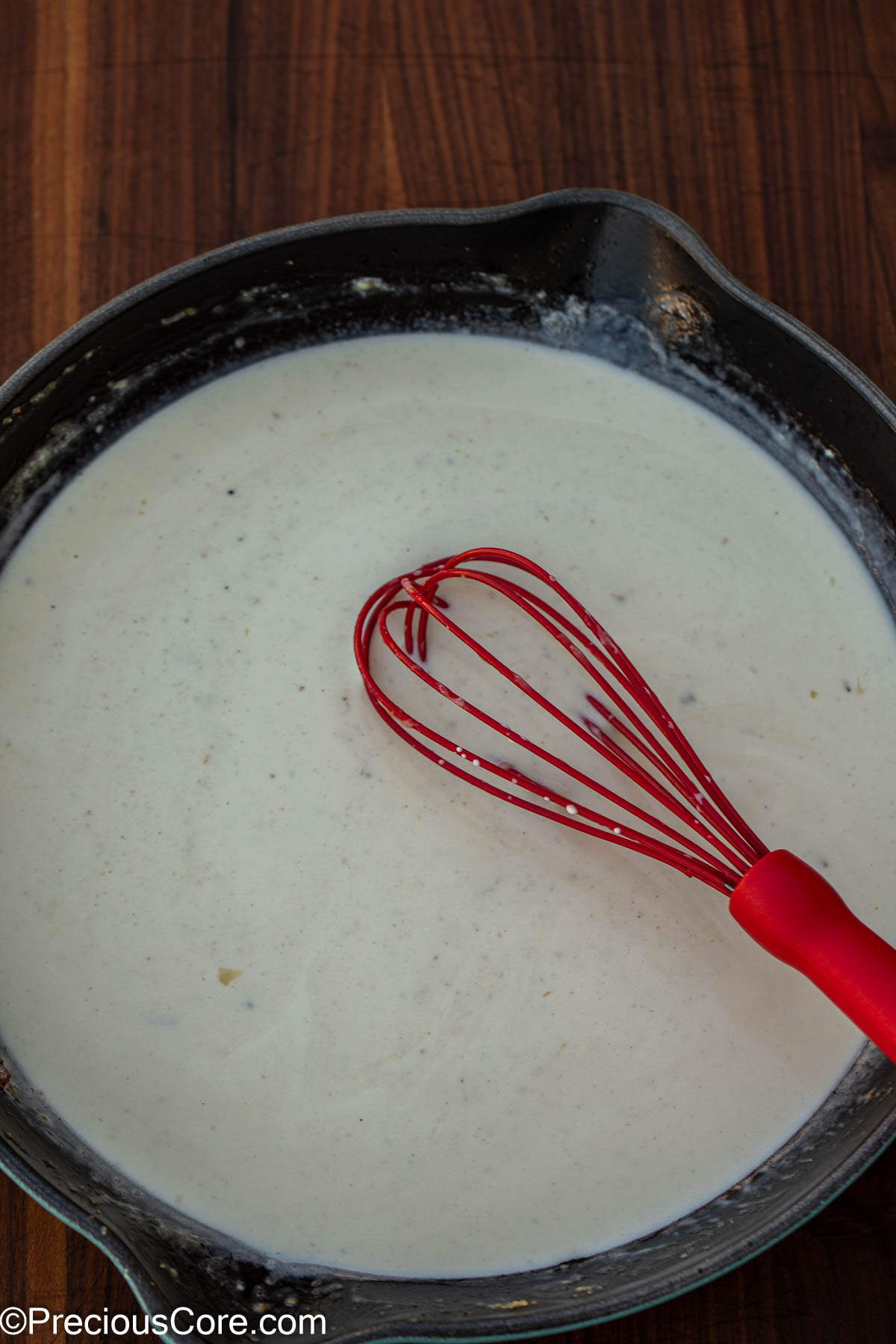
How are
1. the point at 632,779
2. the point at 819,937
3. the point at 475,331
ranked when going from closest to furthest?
the point at 819,937 < the point at 632,779 < the point at 475,331

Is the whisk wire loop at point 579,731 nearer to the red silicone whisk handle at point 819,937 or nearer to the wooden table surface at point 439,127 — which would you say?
the red silicone whisk handle at point 819,937

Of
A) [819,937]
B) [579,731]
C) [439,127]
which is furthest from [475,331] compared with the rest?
[819,937]

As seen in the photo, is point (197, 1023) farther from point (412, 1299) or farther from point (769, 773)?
point (769, 773)

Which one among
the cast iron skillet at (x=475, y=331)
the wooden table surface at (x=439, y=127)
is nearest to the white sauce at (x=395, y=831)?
the cast iron skillet at (x=475, y=331)

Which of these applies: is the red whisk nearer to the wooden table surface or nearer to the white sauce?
the white sauce

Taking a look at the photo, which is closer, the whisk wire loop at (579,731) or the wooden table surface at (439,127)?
the whisk wire loop at (579,731)

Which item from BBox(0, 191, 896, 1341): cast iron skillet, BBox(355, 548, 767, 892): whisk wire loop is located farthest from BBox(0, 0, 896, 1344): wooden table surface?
BBox(355, 548, 767, 892): whisk wire loop

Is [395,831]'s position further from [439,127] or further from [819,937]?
[439,127]

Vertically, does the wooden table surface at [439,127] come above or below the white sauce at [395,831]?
above
